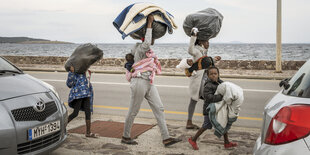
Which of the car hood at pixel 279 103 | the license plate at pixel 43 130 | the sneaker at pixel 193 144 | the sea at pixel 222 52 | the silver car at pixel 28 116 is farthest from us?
the sea at pixel 222 52

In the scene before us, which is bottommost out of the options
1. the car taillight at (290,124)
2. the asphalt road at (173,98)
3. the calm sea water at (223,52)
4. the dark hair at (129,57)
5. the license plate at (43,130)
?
the calm sea water at (223,52)

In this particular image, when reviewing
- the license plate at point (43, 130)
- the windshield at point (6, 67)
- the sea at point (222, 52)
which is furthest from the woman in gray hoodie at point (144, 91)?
the sea at point (222, 52)

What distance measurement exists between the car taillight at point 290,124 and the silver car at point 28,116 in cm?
252

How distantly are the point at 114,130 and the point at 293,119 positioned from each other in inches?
163

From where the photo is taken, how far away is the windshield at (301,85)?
2.35 meters

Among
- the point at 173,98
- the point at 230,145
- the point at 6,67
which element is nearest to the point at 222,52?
the point at 173,98

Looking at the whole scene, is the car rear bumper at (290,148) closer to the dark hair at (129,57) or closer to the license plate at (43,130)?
the license plate at (43,130)

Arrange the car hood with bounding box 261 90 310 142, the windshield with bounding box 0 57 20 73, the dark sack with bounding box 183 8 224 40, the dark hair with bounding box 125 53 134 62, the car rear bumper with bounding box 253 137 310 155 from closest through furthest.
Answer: the car rear bumper with bounding box 253 137 310 155 < the car hood with bounding box 261 90 310 142 < the windshield with bounding box 0 57 20 73 < the dark hair with bounding box 125 53 134 62 < the dark sack with bounding box 183 8 224 40

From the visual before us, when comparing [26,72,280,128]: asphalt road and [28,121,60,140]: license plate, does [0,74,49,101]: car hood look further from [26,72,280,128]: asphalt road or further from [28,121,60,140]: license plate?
[26,72,280,128]: asphalt road

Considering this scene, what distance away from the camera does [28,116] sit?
370cm

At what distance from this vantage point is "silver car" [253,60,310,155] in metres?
2.12

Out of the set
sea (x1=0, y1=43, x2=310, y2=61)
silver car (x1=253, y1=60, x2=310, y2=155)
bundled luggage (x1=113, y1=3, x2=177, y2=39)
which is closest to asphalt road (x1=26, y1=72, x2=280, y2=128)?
bundled luggage (x1=113, y1=3, x2=177, y2=39)

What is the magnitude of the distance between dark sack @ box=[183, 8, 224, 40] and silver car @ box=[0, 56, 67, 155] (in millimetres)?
2485

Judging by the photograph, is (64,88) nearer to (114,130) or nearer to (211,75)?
(114,130)
